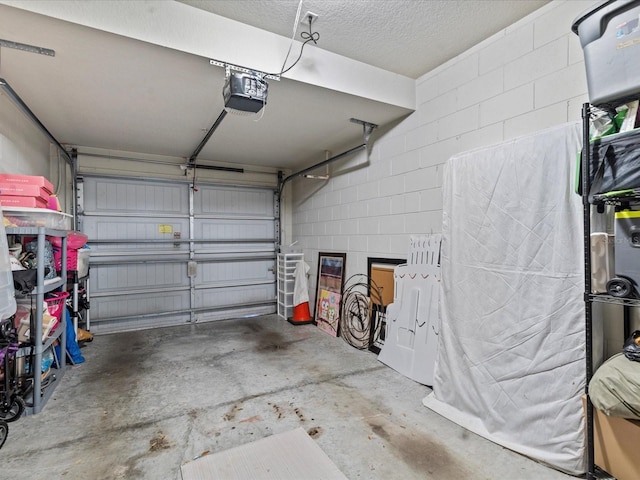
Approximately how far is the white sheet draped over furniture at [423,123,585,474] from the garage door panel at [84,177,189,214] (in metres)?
4.42

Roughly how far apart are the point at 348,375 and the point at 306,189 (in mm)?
3466

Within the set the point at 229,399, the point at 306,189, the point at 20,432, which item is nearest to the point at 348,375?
the point at 229,399

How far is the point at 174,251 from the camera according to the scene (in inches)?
213

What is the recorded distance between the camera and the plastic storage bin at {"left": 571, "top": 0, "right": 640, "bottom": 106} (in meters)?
1.44

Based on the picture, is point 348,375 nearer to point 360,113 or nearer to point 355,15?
point 360,113

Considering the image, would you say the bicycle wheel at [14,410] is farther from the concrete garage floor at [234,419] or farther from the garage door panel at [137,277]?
the garage door panel at [137,277]

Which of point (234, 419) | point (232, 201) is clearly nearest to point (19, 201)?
point (234, 419)

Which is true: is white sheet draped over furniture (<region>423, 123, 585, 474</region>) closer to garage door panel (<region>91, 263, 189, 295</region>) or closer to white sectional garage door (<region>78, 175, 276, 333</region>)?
white sectional garage door (<region>78, 175, 276, 333</region>)

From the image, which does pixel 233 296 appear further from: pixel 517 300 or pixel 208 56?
pixel 517 300

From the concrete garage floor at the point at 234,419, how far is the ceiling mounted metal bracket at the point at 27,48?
2649 millimetres

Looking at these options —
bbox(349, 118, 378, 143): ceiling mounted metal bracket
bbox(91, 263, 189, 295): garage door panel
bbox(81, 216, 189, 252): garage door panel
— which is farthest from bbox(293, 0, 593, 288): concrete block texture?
bbox(91, 263, 189, 295): garage door panel

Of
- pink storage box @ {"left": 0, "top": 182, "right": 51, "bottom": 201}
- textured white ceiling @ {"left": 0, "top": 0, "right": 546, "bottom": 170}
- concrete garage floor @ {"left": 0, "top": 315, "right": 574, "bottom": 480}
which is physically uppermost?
textured white ceiling @ {"left": 0, "top": 0, "right": 546, "bottom": 170}

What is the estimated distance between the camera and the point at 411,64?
3088 millimetres

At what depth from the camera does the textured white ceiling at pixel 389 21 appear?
228cm
